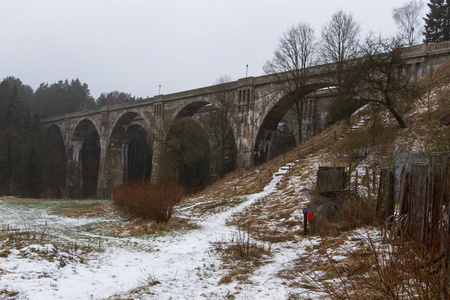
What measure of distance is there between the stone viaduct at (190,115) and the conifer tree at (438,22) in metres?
13.3

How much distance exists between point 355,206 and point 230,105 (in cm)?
2014

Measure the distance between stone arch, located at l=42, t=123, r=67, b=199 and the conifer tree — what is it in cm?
5213

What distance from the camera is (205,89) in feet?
93.9

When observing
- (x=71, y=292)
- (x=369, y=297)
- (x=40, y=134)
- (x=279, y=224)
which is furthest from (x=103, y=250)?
(x=40, y=134)

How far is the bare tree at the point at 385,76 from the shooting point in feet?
45.2

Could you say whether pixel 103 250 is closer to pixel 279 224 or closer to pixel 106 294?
pixel 106 294

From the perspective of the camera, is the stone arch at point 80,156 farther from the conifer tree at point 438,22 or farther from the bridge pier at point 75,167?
the conifer tree at point 438,22

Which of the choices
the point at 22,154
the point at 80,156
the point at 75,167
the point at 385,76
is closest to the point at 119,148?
the point at 80,156

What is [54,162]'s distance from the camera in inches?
2189

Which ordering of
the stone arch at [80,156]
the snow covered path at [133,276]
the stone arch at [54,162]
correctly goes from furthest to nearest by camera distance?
the stone arch at [54,162], the stone arch at [80,156], the snow covered path at [133,276]

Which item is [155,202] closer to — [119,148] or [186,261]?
[186,261]

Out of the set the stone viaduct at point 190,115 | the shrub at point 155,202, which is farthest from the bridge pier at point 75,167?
the shrub at point 155,202

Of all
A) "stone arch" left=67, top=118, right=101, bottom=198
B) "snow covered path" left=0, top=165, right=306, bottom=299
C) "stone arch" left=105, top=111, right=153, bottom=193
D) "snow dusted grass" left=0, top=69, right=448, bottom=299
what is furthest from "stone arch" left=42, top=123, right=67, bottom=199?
"snow covered path" left=0, top=165, right=306, bottom=299

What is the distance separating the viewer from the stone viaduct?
22953 mm
